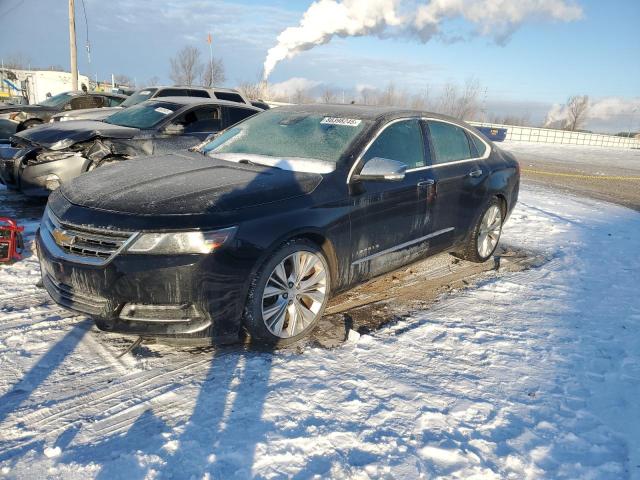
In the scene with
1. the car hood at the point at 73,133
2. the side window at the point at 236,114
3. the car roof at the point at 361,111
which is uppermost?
the car roof at the point at 361,111

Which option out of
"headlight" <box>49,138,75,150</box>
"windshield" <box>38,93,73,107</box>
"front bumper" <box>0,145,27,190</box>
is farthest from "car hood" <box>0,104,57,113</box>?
"headlight" <box>49,138,75,150</box>

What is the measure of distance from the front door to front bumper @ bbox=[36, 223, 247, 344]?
3.60 ft

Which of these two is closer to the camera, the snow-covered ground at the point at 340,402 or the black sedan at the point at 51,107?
the snow-covered ground at the point at 340,402

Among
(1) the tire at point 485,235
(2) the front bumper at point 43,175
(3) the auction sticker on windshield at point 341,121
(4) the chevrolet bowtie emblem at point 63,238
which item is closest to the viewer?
(4) the chevrolet bowtie emblem at point 63,238

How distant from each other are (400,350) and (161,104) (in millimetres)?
5900

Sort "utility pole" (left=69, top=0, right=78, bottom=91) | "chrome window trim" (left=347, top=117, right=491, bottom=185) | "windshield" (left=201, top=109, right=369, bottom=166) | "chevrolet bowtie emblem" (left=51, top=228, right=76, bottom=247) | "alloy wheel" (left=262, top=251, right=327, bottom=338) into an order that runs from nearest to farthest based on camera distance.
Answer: "chevrolet bowtie emblem" (left=51, top=228, right=76, bottom=247)
"alloy wheel" (left=262, top=251, right=327, bottom=338)
"chrome window trim" (left=347, top=117, right=491, bottom=185)
"windshield" (left=201, top=109, right=369, bottom=166)
"utility pole" (left=69, top=0, right=78, bottom=91)

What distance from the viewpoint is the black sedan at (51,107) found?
11.8m

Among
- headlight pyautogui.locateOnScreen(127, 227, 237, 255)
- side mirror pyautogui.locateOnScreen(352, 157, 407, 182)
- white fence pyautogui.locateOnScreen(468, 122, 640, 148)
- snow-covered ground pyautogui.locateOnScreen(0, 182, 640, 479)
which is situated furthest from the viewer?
white fence pyautogui.locateOnScreen(468, 122, 640, 148)

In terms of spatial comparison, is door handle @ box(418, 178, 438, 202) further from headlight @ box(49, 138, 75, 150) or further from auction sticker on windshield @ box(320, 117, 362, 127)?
headlight @ box(49, 138, 75, 150)

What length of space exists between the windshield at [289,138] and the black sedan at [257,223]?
15 millimetres

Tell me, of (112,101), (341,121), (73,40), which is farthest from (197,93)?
(73,40)

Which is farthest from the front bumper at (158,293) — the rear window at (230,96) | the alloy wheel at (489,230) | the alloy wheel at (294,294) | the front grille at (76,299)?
the rear window at (230,96)

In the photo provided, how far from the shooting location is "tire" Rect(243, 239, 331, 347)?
9.80 feet

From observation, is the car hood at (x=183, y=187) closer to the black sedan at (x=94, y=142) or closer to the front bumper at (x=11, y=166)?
the black sedan at (x=94, y=142)
